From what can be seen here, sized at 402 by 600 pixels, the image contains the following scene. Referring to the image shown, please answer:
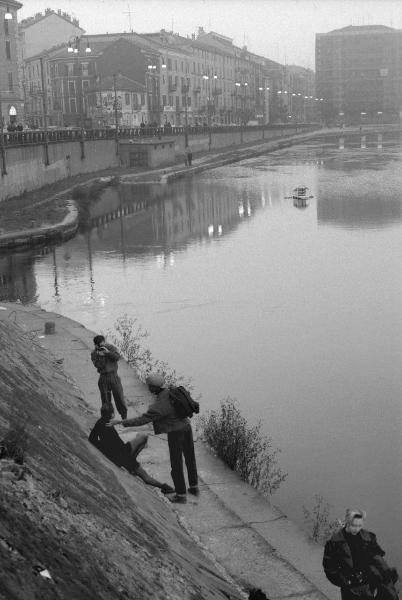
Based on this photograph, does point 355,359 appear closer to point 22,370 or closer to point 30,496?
point 22,370

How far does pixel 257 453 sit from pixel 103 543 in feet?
21.3

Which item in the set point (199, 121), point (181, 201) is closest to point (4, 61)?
point (181, 201)

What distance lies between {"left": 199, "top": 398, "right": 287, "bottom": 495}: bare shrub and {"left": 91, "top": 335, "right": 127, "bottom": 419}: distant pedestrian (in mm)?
1535

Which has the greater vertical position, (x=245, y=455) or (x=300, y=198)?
(x=245, y=455)

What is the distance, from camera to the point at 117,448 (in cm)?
925

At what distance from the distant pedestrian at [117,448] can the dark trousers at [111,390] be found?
2.23 metres

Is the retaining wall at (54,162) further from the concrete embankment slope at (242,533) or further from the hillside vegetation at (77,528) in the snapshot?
the hillside vegetation at (77,528)

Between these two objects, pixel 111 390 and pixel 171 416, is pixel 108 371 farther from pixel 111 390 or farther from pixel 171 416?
pixel 171 416

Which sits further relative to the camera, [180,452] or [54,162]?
[54,162]

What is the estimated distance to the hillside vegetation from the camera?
5.47 meters

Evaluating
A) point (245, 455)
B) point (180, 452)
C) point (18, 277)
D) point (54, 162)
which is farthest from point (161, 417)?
point (54, 162)

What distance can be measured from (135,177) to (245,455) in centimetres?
5549

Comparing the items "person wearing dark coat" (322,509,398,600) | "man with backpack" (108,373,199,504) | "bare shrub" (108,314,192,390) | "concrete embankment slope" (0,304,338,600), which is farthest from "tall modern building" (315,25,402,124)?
"person wearing dark coat" (322,509,398,600)

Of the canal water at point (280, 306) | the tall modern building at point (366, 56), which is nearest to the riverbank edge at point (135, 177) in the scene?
the canal water at point (280, 306)
